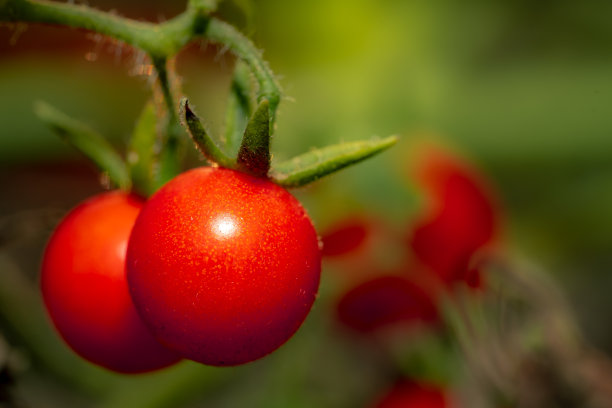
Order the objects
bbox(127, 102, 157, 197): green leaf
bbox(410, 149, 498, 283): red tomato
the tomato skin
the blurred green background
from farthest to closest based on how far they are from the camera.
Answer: the blurred green background
bbox(410, 149, 498, 283): red tomato
bbox(127, 102, 157, 197): green leaf
the tomato skin

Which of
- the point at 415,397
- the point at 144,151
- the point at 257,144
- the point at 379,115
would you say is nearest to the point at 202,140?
the point at 257,144

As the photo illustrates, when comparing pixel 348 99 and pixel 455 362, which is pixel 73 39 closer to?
pixel 348 99

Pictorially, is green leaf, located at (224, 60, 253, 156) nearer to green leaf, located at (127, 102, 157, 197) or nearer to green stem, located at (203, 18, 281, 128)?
green stem, located at (203, 18, 281, 128)

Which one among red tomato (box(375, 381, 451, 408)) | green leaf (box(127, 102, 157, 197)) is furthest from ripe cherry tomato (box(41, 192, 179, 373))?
red tomato (box(375, 381, 451, 408))

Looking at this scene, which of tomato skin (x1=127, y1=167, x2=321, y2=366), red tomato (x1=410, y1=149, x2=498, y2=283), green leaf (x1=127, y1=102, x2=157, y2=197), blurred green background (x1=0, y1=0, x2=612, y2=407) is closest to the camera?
tomato skin (x1=127, y1=167, x2=321, y2=366)

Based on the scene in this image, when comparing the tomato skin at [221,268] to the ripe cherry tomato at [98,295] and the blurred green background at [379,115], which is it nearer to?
the ripe cherry tomato at [98,295]

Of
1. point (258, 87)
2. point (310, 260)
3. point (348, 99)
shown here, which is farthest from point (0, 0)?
point (348, 99)
